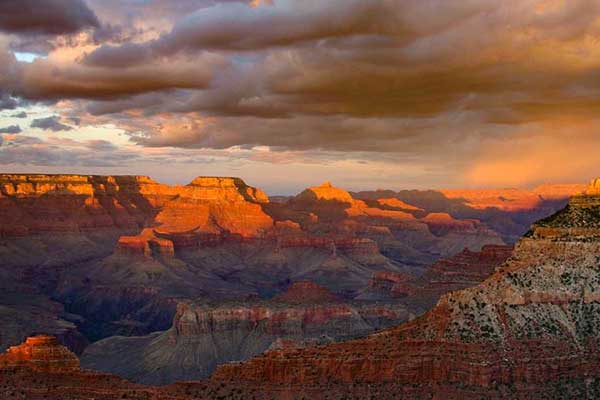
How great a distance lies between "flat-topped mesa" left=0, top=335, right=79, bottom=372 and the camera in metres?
94.9

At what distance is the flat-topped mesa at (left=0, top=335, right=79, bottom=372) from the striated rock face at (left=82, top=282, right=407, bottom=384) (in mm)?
45684

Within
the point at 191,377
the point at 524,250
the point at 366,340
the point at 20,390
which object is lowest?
the point at 191,377

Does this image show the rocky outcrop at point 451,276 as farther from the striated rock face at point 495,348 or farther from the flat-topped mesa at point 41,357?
the flat-topped mesa at point 41,357

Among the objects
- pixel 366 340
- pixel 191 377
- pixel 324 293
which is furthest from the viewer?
pixel 324 293

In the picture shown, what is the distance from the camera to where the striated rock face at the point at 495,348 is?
78750mm

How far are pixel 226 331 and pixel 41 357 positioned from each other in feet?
207

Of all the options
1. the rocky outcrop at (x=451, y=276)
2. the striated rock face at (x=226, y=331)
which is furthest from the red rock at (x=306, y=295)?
the rocky outcrop at (x=451, y=276)

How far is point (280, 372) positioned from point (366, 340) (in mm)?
8370

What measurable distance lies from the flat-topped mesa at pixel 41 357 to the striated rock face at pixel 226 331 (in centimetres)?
4568

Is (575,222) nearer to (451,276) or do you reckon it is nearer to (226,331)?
(451,276)

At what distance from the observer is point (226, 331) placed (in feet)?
517

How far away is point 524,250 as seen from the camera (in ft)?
290

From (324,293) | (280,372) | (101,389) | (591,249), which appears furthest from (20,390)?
(324,293)

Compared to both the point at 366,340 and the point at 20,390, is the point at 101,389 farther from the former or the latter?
the point at 366,340
